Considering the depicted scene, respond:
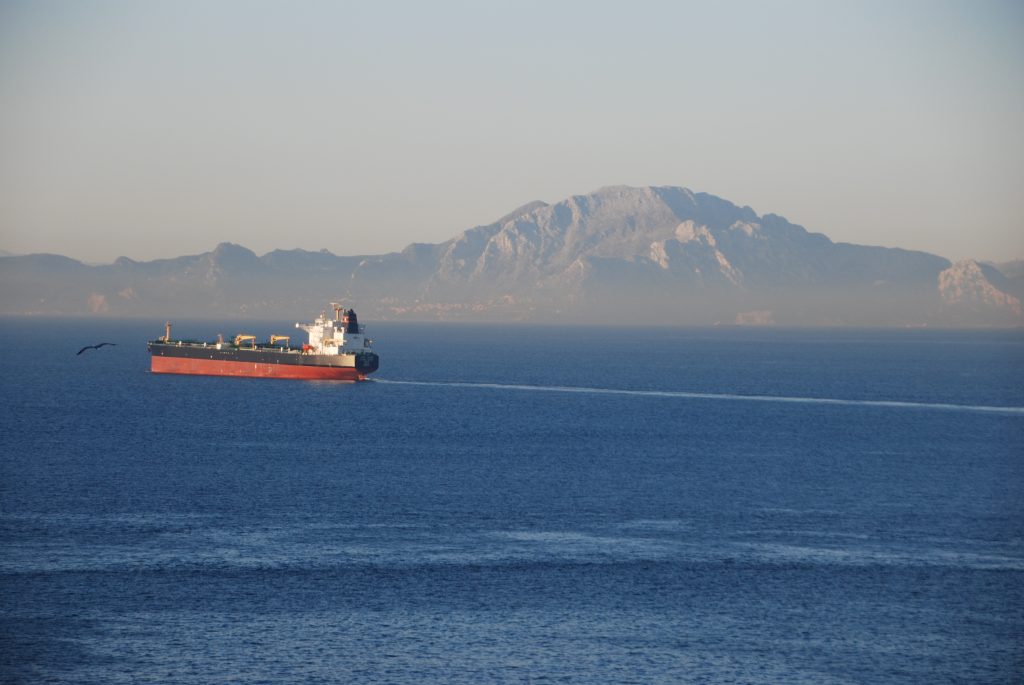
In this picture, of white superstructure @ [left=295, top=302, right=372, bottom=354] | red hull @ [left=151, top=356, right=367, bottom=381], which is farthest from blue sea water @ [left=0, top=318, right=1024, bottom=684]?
white superstructure @ [left=295, top=302, right=372, bottom=354]

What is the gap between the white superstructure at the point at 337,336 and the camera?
182 metres

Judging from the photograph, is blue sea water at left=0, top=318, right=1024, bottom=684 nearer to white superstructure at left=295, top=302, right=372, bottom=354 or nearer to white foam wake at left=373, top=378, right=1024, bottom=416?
white foam wake at left=373, top=378, right=1024, bottom=416

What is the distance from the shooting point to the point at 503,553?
221 ft

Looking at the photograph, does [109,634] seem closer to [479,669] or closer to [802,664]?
[479,669]

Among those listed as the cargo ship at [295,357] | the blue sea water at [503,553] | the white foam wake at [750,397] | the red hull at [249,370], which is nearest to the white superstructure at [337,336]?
the cargo ship at [295,357]

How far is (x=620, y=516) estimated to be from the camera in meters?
78.7

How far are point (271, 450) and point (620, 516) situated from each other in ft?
130

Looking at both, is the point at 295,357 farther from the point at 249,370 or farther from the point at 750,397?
Answer: the point at 750,397

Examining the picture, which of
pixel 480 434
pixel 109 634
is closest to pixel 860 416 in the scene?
pixel 480 434

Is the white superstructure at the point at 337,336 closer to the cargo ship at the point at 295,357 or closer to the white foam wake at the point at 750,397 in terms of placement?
the cargo ship at the point at 295,357

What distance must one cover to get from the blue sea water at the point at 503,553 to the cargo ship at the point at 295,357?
1969 inches

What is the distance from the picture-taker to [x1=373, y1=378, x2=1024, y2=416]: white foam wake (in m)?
157

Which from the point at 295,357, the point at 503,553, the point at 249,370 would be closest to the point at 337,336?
the point at 295,357

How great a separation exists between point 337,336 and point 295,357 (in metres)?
6.88
